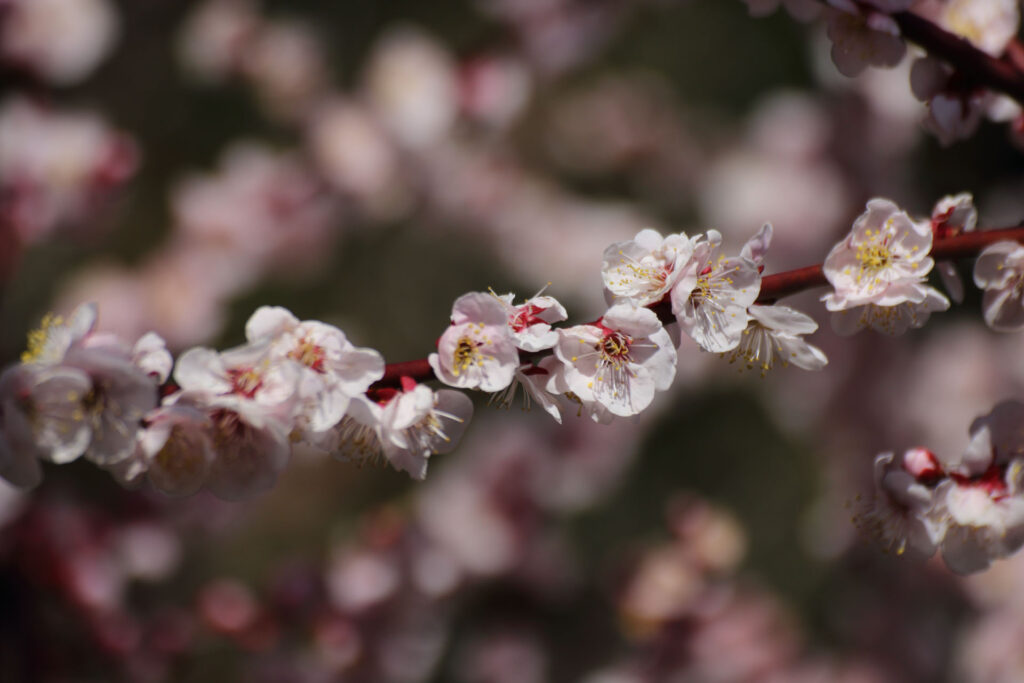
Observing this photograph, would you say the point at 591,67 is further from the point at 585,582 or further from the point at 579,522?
the point at 585,582

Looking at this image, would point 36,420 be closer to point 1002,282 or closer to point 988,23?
point 1002,282

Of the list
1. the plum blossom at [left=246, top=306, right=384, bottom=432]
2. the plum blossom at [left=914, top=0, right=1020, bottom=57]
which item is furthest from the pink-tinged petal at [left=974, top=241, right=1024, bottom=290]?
the plum blossom at [left=246, top=306, right=384, bottom=432]

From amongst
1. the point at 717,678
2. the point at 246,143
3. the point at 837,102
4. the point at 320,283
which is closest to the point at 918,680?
the point at 717,678

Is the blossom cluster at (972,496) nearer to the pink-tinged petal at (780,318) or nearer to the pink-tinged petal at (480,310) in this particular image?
the pink-tinged petal at (780,318)

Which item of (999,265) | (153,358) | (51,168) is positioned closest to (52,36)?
(51,168)

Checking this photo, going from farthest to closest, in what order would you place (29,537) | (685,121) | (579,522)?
(685,121)
(579,522)
(29,537)

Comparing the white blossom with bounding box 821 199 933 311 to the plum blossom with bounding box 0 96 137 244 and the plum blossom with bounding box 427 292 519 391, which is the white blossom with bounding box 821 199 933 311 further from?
the plum blossom with bounding box 0 96 137 244
